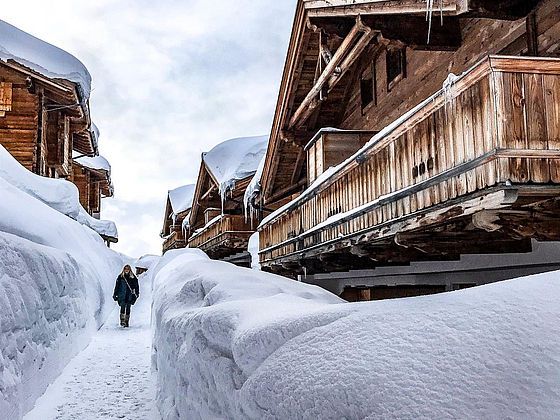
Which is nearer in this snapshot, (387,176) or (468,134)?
(468,134)

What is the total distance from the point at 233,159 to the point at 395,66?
13180mm

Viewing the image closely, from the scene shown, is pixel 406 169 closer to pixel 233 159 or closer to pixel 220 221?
pixel 220 221

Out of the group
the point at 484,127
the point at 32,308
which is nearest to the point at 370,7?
the point at 484,127

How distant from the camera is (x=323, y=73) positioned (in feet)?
32.7

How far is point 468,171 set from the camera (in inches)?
192

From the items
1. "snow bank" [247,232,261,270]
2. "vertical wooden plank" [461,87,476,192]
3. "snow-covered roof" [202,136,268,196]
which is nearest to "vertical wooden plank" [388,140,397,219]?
"vertical wooden plank" [461,87,476,192]

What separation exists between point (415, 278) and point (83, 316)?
6.36 m

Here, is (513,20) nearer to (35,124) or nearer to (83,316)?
(83,316)

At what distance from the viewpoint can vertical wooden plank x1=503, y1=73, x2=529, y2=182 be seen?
4434 millimetres

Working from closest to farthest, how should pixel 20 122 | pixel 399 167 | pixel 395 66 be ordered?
1. pixel 399 167
2. pixel 395 66
3. pixel 20 122

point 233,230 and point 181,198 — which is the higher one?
point 181,198

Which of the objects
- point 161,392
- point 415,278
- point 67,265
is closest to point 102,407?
point 161,392

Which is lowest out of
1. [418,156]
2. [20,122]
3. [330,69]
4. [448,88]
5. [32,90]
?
[418,156]

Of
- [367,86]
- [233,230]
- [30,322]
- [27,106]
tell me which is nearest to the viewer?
[30,322]
